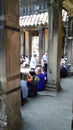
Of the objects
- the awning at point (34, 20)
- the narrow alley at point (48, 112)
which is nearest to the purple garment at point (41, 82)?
the narrow alley at point (48, 112)

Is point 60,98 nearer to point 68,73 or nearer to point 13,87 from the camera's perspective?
point 13,87

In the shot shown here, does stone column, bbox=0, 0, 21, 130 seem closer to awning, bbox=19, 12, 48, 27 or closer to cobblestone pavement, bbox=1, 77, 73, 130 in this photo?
cobblestone pavement, bbox=1, 77, 73, 130

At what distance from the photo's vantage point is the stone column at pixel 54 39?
273 inches

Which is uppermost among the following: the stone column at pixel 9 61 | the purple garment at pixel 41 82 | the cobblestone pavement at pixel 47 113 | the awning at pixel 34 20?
the awning at pixel 34 20

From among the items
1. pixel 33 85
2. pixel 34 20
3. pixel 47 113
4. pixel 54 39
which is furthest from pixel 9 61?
pixel 34 20

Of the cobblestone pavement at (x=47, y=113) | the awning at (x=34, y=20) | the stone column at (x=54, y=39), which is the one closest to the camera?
the cobblestone pavement at (x=47, y=113)

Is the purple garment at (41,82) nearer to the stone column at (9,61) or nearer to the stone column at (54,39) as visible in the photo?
the stone column at (54,39)

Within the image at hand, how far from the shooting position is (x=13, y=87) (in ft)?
12.7

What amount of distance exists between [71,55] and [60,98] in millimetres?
6198

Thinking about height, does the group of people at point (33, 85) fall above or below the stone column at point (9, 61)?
below

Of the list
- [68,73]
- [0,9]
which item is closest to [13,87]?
[0,9]

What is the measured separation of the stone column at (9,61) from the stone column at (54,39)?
10.4 feet

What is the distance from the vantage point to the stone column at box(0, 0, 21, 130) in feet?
11.6

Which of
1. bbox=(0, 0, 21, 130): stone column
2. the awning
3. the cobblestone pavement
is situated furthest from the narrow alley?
the awning
